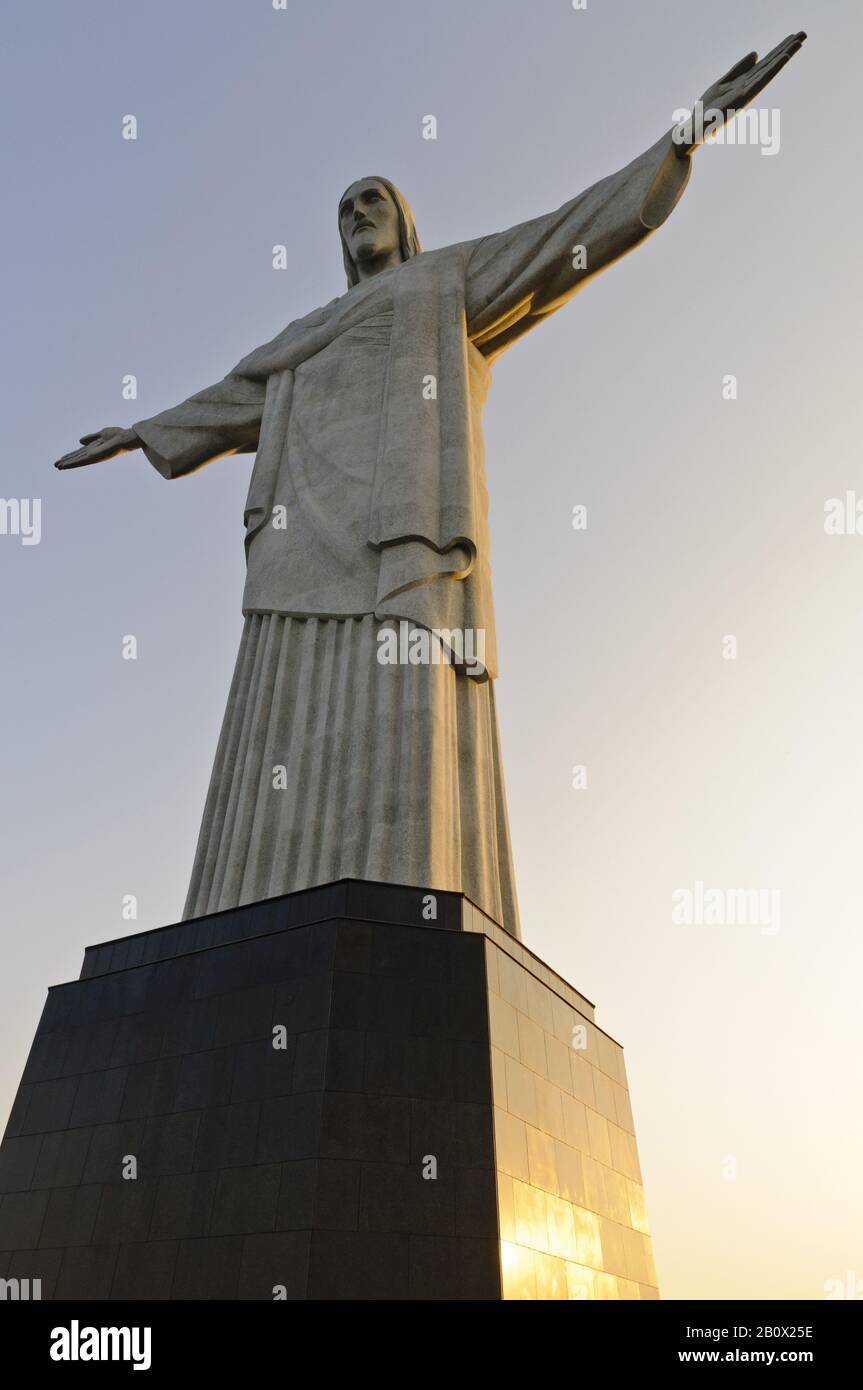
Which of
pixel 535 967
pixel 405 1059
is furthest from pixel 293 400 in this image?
pixel 405 1059

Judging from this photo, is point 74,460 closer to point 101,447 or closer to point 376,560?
point 101,447

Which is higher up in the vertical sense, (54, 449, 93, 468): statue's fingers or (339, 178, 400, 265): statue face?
(339, 178, 400, 265): statue face

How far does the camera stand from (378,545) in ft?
26.5

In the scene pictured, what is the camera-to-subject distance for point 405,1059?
17.8 ft

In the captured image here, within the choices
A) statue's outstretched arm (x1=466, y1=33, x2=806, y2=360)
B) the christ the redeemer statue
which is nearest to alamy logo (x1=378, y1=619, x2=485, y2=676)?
the christ the redeemer statue

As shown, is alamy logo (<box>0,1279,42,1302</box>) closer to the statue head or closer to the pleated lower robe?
the pleated lower robe

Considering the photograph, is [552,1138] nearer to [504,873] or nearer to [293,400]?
[504,873]

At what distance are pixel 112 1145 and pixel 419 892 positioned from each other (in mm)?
2077

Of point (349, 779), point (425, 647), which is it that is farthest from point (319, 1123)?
point (425, 647)

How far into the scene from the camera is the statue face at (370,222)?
1036 centimetres

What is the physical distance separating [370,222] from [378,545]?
413 centimetres

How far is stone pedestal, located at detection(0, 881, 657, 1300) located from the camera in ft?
16.0

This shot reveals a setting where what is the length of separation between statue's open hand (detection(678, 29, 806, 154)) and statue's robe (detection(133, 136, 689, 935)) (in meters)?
0.51
